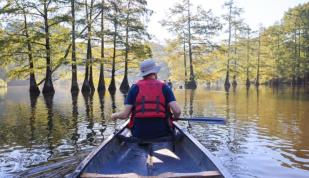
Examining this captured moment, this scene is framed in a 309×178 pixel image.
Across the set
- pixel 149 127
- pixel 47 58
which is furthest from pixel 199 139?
pixel 47 58

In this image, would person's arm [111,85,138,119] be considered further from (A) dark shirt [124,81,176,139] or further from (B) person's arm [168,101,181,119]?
(B) person's arm [168,101,181,119]

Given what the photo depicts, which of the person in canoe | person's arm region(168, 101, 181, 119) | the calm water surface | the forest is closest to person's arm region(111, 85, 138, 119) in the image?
the person in canoe

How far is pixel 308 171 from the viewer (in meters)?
6.73

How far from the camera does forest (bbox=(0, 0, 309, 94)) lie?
30375 mm

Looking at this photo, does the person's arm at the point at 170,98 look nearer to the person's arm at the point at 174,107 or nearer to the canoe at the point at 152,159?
the person's arm at the point at 174,107

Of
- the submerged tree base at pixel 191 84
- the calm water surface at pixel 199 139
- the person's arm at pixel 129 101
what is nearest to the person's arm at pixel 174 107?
the person's arm at pixel 129 101

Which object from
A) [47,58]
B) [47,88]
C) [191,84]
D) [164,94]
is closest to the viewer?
[164,94]

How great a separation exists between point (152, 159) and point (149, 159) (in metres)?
0.06

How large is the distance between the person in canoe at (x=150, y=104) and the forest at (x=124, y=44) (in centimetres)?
2419

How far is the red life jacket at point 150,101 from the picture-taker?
20.1ft

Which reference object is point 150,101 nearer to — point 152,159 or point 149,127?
point 149,127

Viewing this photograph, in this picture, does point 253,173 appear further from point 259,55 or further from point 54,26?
point 259,55

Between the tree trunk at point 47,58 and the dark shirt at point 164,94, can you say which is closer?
the dark shirt at point 164,94

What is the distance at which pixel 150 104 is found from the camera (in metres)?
6.23
